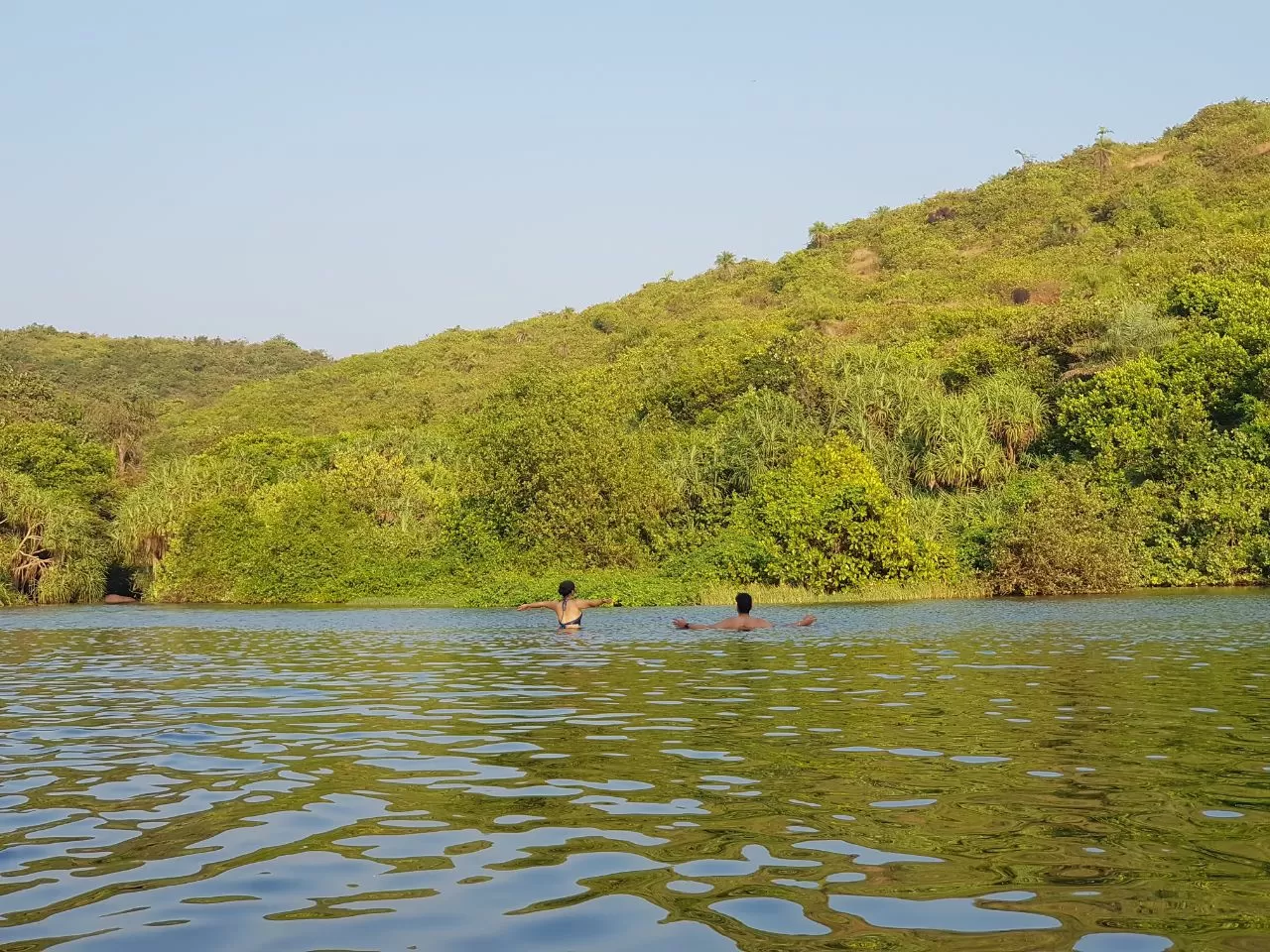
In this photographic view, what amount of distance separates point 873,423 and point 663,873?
55.8 meters

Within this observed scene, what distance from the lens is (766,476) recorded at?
5394cm

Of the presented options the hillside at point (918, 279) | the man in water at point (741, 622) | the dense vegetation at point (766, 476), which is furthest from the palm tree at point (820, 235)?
the man in water at point (741, 622)

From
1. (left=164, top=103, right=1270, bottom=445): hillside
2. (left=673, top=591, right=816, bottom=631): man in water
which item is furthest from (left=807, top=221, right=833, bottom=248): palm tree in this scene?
(left=673, top=591, right=816, bottom=631): man in water

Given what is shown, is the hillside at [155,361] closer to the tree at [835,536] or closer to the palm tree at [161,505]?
the palm tree at [161,505]

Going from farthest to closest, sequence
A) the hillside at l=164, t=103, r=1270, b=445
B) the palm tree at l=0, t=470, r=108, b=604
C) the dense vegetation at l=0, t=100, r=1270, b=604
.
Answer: the hillside at l=164, t=103, r=1270, b=445, the palm tree at l=0, t=470, r=108, b=604, the dense vegetation at l=0, t=100, r=1270, b=604

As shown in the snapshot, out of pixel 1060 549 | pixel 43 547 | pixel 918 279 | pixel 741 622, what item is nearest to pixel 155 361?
pixel 918 279

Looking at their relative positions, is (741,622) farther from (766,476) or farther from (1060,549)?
(766,476)

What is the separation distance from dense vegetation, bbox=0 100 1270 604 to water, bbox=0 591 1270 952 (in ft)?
99.1

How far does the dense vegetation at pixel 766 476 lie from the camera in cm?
5122

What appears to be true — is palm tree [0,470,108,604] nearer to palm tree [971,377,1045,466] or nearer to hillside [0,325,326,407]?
palm tree [971,377,1045,466]

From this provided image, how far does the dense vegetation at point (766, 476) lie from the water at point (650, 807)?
3022 centimetres

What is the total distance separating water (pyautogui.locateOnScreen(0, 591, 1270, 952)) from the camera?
6.73 meters

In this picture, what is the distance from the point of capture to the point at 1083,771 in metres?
10.9

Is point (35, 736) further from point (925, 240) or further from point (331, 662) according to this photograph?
point (925, 240)
